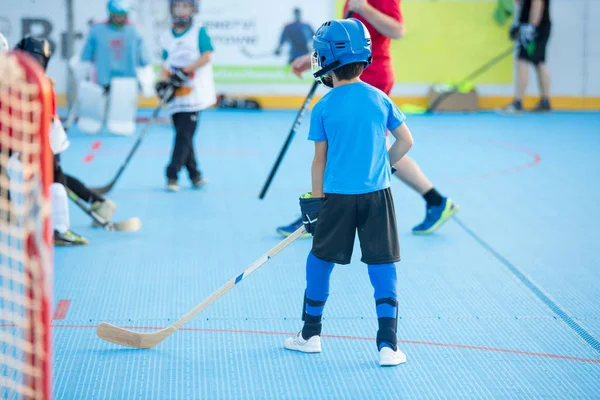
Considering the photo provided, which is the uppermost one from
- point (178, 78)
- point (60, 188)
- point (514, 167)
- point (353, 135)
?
point (353, 135)

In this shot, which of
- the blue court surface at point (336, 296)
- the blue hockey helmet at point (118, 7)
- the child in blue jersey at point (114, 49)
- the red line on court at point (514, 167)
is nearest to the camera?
the blue court surface at point (336, 296)

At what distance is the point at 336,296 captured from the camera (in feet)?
14.1

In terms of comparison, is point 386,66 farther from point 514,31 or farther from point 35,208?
point 514,31

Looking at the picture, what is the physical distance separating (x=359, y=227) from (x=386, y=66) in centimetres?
199

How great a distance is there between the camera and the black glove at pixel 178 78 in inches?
275

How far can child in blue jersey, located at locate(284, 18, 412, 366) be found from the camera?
337 cm

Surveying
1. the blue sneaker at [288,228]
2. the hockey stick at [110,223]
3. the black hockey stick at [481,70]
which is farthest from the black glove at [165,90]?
the black hockey stick at [481,70]

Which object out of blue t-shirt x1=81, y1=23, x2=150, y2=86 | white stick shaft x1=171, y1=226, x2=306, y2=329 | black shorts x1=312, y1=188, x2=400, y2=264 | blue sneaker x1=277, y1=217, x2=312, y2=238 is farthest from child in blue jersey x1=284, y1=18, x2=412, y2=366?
blue t-shirt x1=81, y1=23, x2=150, y2=86

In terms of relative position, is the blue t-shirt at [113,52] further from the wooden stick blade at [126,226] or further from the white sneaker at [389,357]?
the white sneaker at [389,357]

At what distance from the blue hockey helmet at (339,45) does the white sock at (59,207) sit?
217cm

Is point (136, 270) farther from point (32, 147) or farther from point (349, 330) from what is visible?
point (32, 147)

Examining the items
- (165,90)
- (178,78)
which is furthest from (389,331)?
(165,90)

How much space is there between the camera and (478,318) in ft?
13.1

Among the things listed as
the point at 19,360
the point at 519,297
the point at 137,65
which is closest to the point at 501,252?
the point at 519,297
